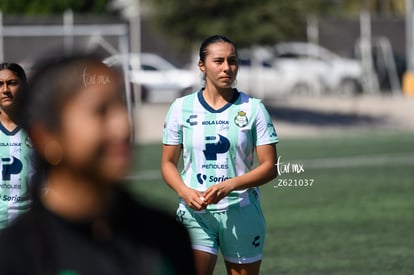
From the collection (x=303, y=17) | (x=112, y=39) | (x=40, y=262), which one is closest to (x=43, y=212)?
(x=40, y=262)

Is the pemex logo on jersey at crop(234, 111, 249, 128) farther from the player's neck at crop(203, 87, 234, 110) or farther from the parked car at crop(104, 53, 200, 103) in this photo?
the parked car at crop(104, 53, 200, 103)

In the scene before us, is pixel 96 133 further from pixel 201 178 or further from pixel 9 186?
pixel 9 186

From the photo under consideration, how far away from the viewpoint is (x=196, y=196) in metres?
7.06

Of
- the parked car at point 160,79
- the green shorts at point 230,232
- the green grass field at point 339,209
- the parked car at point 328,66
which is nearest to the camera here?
the green shorts at point 230,232

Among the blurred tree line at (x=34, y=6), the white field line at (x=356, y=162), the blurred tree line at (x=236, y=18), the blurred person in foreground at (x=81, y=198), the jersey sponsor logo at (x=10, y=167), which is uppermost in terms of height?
the blurred tree line at (x=34, y=6)

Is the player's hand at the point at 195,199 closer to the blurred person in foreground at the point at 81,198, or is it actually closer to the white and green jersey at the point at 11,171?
the white and green jersey at the point at 11,171

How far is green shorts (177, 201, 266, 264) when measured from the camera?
7.23 metres

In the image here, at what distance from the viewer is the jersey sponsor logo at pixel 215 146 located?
727 cm

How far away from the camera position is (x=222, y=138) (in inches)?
286

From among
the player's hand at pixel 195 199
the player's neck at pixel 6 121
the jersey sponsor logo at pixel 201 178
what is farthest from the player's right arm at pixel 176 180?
the player's neck at pixel 6 121

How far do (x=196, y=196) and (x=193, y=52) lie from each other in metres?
30.1

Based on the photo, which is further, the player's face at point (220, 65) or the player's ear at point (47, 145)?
the player's face at point (220, 65)

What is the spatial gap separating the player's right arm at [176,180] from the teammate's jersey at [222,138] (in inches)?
2.7

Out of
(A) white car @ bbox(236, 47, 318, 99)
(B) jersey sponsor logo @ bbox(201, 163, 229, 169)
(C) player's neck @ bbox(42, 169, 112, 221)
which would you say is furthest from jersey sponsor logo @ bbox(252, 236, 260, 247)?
(A) white car @ bbox(236, 47, 318, 99)
